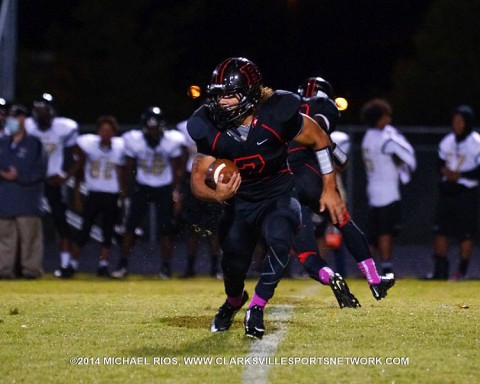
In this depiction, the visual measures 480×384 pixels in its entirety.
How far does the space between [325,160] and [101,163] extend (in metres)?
6.02

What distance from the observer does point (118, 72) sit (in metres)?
24.5

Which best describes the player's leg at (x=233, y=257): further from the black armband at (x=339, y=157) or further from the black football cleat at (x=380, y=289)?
the black armband at (x=339, y=157)

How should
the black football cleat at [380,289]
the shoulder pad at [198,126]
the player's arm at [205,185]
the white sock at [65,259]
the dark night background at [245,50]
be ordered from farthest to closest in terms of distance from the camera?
the dark night background at [245,50]
the white sock at [65,259]
the black football cleat at [380,289]
the shoulder pad at [198,126]
the player's arm at [205,185]

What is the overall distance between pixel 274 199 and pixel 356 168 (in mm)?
9980

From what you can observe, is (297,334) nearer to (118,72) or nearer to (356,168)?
(356,168)

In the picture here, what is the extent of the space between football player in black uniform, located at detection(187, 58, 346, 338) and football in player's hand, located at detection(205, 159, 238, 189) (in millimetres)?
48

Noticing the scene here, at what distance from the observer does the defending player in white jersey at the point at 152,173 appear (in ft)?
40.7

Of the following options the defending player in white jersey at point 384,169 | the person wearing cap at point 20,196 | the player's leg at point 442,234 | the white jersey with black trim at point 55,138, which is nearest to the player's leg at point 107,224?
the white jersey with black trim at point 55,138

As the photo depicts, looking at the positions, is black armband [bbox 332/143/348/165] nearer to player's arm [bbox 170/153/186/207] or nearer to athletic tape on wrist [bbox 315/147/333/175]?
athletic tape on wrist [bbox 315/147/333/175]

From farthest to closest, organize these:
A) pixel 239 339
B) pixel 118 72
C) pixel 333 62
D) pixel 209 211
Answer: pixel 333 62 < pixel 118 72 < pixel 209 211 < pixel 239 339

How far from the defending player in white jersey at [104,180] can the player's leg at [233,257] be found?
5732 mm

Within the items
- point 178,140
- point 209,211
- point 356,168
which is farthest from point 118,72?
point 209,211

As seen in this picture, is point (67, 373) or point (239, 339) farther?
point (239, 339)

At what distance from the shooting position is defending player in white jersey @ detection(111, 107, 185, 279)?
12.4 m
